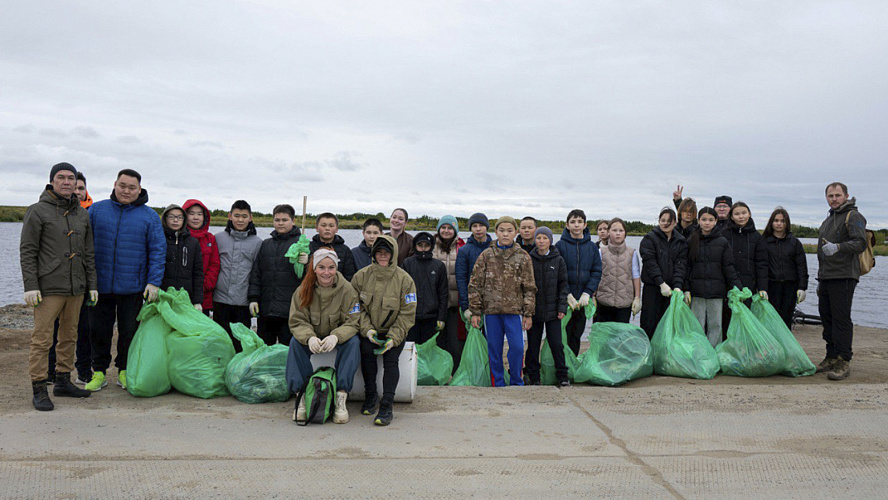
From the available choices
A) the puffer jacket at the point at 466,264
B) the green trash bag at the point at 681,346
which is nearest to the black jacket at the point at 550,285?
the puffer jacket at the point at 466,264

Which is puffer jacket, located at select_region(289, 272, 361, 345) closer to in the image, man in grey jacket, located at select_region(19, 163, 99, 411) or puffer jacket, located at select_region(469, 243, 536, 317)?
puffer jacket, located at select_region(469, 243, 536, 317)

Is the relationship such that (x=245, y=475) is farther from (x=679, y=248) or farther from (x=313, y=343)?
(x=679, y=248)

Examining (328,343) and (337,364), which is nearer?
(328,343)

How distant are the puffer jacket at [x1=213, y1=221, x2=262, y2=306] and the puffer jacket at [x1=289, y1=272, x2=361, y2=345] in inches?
53.0

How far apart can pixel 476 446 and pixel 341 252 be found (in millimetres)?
2364

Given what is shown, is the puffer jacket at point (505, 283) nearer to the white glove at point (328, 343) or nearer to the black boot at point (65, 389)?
the white glove at point (328, 343)

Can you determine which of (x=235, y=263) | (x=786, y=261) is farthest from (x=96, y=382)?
(x=786, y=261)

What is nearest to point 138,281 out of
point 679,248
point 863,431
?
point 679,248

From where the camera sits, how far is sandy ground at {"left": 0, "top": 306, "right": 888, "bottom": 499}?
3.16 meters

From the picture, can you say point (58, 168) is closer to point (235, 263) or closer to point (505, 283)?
point (235, 263)

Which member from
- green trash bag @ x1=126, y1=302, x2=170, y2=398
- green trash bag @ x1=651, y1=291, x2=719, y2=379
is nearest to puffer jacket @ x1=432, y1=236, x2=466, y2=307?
green trash bag @ x1=651, y1=291, x2=719, y2=379

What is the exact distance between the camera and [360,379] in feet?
14.9

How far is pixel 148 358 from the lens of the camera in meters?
4.56

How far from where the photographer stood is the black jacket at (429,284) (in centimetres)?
554
